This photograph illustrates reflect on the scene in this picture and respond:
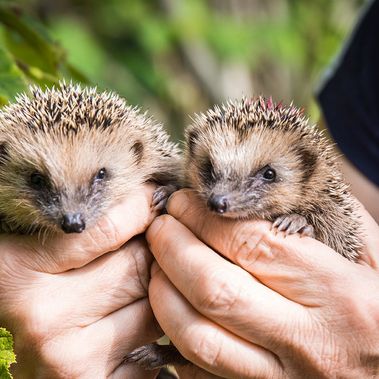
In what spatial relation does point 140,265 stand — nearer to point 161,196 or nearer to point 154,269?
point 154,269

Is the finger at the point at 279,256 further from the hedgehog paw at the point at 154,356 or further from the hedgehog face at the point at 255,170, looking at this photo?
the hedgehog paw at the point at 154,356

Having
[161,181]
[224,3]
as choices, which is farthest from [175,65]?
[161,181]

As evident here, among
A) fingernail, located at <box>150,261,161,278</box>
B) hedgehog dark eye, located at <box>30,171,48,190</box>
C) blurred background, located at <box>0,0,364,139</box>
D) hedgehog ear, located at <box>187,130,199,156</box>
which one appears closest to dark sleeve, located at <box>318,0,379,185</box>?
hedgehog ear, located at <box>187,130,199,156</box>

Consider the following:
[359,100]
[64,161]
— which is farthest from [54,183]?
[359,100]

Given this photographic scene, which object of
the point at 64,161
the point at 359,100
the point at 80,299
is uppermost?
the point at 359,100

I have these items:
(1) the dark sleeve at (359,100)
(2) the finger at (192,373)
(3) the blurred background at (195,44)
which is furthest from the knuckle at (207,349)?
(3) the blurred background at (195,44)

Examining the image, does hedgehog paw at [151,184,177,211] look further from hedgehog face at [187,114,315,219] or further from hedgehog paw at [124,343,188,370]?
hedgehog paw at [124,343,188,370]

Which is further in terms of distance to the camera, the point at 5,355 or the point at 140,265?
the point at 140,265
